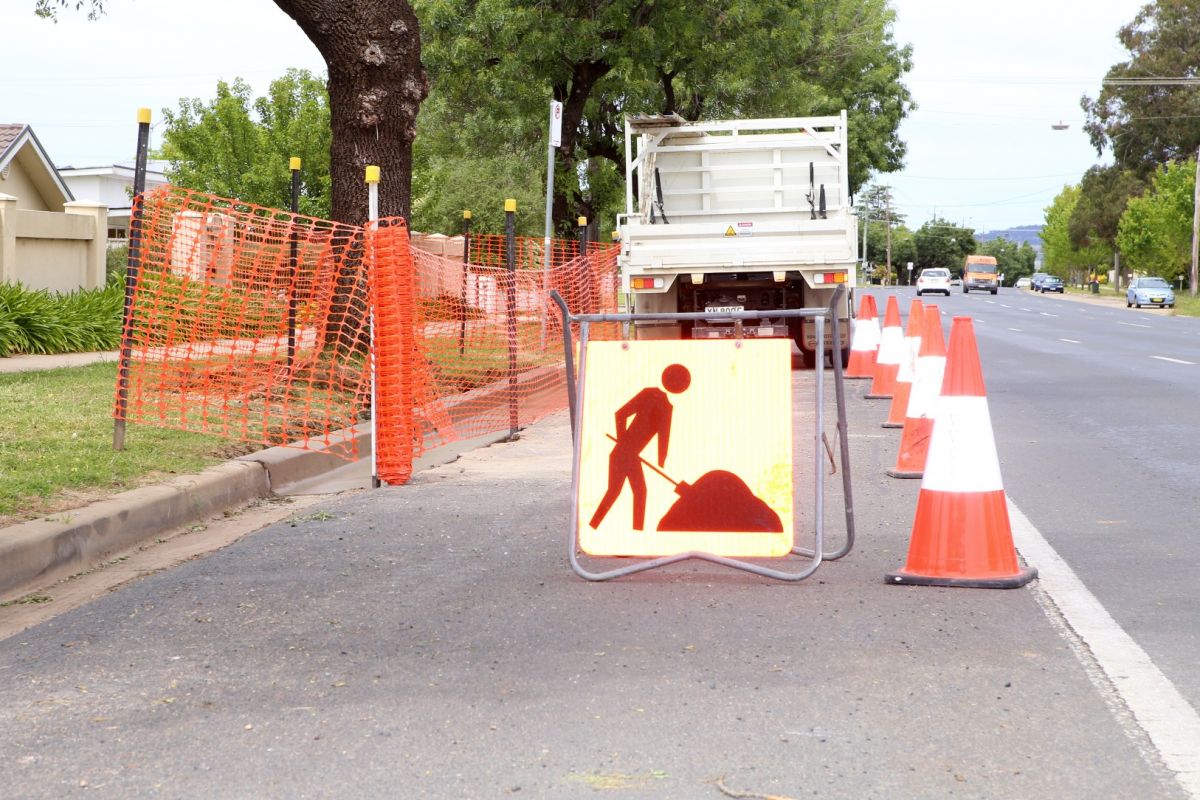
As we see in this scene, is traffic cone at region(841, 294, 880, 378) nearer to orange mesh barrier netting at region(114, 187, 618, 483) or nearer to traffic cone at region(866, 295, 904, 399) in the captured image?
traffic cone at region(866, 295, 904, 399)

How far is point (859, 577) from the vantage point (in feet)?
20.3

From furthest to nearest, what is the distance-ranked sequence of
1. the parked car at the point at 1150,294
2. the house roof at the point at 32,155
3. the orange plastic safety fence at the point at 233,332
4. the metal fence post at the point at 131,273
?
the parked car at the point at 1150,294 < the house roof at the point at 32,155 < the orange plastic safety fence at the point at 233,332 < the metal fence post at the point at 131,273

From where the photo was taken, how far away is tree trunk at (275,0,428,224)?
41.7 ft

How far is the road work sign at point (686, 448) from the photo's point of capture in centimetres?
610

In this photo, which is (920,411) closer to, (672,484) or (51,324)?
(672,484)

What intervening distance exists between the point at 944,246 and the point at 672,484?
168 metres

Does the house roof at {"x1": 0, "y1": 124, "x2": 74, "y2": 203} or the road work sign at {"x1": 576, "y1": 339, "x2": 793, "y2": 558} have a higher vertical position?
the house roof at {"x1": 0, "y1": 124, "x2": 74, "y2": 203}

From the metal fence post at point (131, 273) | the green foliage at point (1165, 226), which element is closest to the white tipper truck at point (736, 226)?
the metal fence post at point (131, 273)

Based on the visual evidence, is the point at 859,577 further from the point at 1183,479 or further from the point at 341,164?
the point at 341,164

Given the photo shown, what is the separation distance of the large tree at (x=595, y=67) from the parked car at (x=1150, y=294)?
29867mm

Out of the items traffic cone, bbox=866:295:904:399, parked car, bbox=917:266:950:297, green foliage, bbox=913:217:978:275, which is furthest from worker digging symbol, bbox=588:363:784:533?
green foliage, bbox=913:217:978:275

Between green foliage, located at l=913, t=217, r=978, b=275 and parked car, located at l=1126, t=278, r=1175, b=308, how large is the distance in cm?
10746

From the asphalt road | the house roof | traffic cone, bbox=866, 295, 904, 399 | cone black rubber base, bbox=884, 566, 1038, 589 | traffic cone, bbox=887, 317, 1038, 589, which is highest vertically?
the house roof

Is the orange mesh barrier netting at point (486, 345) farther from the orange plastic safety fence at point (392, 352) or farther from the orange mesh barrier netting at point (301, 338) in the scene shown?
the orange plastic safety fence at point (392, 352)
